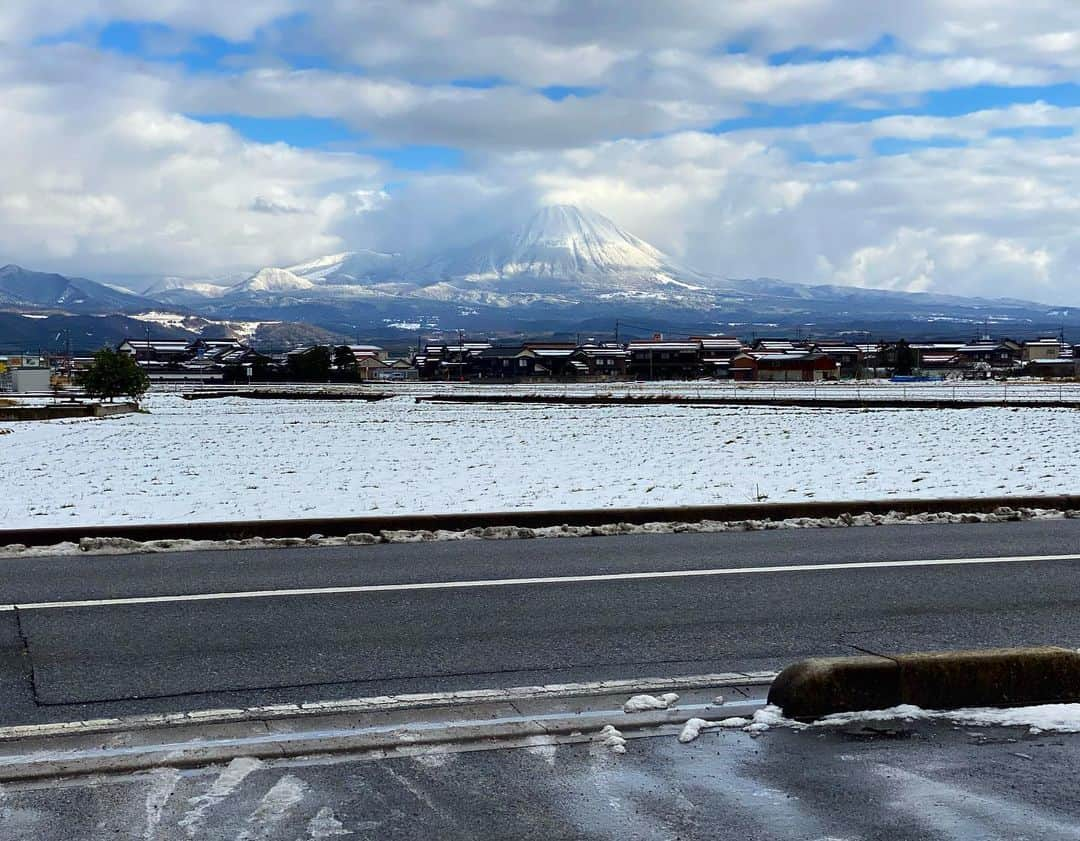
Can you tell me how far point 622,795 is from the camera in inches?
196

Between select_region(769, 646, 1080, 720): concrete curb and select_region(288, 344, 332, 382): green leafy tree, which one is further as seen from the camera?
select_region(288, 344, 332, 382): green leafy tree

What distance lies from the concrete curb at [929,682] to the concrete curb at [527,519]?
6591mm

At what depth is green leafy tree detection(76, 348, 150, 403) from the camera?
3334 inches

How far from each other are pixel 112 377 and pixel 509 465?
70.5 metres

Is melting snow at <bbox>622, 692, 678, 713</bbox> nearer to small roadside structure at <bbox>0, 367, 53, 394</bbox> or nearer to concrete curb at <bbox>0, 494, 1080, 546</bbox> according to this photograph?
concrete curb at <bbox>0, 494, 1080, 546</bbox>

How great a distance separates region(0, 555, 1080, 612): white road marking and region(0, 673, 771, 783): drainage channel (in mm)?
2935

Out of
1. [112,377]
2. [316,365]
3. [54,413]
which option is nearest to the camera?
[54,413]

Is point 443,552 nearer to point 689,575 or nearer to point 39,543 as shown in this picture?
point 689,575

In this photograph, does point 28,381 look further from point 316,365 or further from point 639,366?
point 639,366

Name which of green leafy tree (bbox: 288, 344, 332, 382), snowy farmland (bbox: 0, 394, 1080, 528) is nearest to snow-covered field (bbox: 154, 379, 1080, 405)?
snowy farmland (bbox: 0, 394, 1080, 528)

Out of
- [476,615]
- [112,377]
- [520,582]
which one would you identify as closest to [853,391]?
[112,377]

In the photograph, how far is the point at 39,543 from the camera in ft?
38.3

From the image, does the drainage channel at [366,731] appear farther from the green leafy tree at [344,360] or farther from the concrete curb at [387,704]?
the green leafy tree at [344,360]

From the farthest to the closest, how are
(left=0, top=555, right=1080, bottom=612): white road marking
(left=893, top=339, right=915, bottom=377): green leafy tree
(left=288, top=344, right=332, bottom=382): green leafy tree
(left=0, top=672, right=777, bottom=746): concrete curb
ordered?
(left=893, top=339, right=915, bottom=377): green leafy tree → (left=288, top=344, right=332, bottom=382): green leafy tree → (left=0, top=555, right=1080, bottom=612): white road marking → (left=0, top=672, right=777, bottom=746): concrete curb
